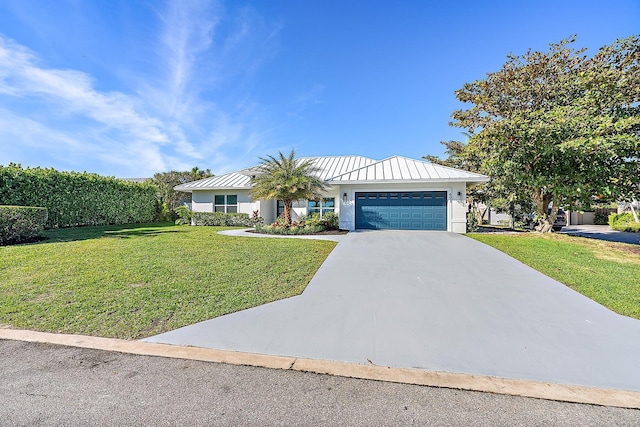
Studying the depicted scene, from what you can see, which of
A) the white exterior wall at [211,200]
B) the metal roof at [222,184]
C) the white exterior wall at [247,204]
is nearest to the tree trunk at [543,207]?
the white exterior wall at [247,204]

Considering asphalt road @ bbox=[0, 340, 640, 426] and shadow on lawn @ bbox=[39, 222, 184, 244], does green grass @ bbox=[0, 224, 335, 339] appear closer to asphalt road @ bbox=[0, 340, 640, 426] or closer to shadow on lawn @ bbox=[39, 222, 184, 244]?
asphalt road @ bbox=[0, 340, 640, 426]

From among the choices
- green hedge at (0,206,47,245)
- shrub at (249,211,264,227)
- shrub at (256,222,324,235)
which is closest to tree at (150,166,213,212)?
shrub at (249,211,264,227)

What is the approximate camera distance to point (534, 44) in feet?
43.2

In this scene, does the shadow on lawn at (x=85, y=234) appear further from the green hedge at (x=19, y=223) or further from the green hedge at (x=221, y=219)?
the green hedge at (x=221, y=219)

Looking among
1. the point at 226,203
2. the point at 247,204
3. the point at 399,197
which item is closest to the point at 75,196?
the point at 226,203

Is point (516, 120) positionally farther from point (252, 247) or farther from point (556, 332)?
point (252, 247)

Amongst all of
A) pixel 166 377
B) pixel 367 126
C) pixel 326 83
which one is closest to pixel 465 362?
pixel 166 377

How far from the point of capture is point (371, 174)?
15.1m

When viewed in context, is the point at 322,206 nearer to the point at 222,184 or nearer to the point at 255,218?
the point at 255,218

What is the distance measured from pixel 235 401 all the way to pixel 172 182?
92.6 ft

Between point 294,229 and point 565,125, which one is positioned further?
point 294,229

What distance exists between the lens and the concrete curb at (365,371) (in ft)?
8.04

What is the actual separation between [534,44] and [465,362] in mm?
16682

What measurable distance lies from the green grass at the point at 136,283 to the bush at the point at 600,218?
2989cm
